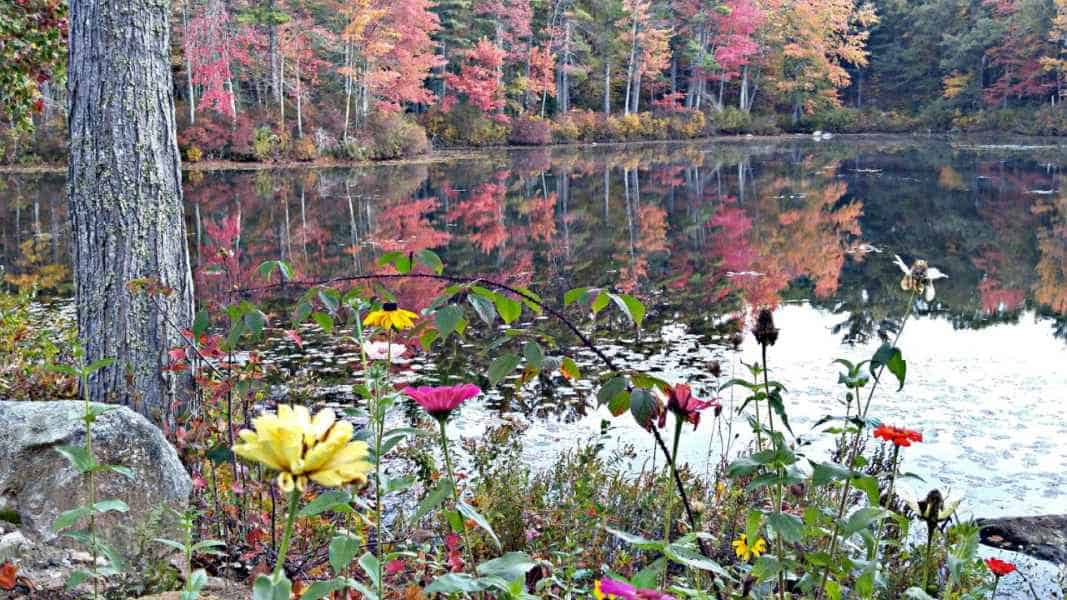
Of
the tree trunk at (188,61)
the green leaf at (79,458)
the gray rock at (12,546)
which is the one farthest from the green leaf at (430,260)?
the tree trunk at (188,61)

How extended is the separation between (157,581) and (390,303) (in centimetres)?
102

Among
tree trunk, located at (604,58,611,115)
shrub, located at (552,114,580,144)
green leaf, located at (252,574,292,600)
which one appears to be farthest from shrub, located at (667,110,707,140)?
green leaf, located at (252,574,292,600)

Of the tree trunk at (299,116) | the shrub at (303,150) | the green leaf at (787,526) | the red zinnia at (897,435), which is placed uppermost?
the tree trunk at (299,116)

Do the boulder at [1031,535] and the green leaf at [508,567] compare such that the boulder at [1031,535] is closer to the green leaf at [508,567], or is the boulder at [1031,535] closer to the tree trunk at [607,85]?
the green leaf at [508,567]

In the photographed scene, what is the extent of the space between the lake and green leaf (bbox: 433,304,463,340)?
1.79 m

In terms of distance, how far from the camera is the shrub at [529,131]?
32.9m

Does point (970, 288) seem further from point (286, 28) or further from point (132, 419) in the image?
point (286, 28)

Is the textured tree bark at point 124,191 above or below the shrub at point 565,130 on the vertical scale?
below

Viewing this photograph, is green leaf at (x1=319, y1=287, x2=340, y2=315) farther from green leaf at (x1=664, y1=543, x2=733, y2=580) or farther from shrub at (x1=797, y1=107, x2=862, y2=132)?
shrub at (x1=797, y1=107, x2=862, y2=132)

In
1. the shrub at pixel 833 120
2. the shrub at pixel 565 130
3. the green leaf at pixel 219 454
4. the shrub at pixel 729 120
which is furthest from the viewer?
the shrub at pixel 833 120

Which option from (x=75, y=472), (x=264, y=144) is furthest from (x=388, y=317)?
(x=264, y=144)

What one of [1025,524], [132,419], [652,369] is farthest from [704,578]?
[652,369]

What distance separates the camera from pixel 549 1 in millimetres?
33344

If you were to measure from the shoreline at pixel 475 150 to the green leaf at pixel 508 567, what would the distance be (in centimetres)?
2245
